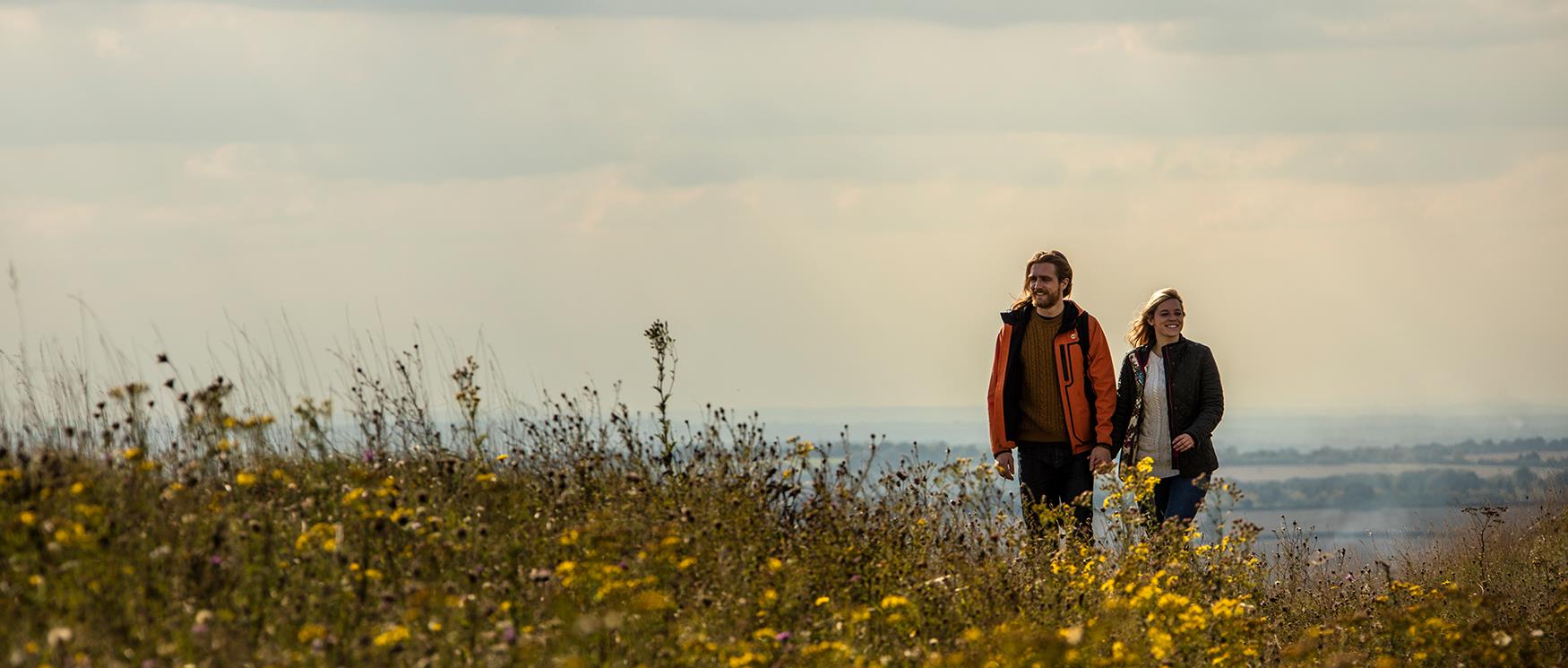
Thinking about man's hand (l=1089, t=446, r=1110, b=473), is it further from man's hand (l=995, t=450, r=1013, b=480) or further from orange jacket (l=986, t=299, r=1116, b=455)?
man's hand (l=995, t=450, r=1013, b=480)

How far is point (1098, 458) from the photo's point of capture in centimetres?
934

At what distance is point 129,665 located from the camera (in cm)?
512

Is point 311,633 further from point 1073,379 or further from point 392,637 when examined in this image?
point 1073,379

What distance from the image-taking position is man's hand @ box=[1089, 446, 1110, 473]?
926 cm

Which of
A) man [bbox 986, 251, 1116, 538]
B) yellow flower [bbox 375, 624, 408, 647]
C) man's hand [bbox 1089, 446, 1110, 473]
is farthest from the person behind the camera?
man [bbox 986, 251, 1116, 538]

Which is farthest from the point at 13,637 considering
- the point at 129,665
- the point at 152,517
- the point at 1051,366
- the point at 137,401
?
the point at 1051,366

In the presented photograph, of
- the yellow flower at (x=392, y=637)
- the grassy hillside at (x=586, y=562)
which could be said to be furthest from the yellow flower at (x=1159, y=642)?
the yellow flower at (x=392, y=637)

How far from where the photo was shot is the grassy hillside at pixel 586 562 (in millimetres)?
5520

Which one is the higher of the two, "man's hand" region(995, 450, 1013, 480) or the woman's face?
the woman's face

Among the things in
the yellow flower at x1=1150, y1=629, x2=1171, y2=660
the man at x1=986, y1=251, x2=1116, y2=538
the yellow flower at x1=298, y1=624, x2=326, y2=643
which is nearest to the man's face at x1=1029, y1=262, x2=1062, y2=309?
the man at x1=986, y1=251, x2=1116, y2=538

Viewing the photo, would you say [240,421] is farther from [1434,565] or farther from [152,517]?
[1434,565]

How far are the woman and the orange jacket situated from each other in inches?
12.9

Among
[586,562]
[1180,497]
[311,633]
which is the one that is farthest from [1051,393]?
[311,633]

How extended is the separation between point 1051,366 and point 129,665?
19.2 ft
